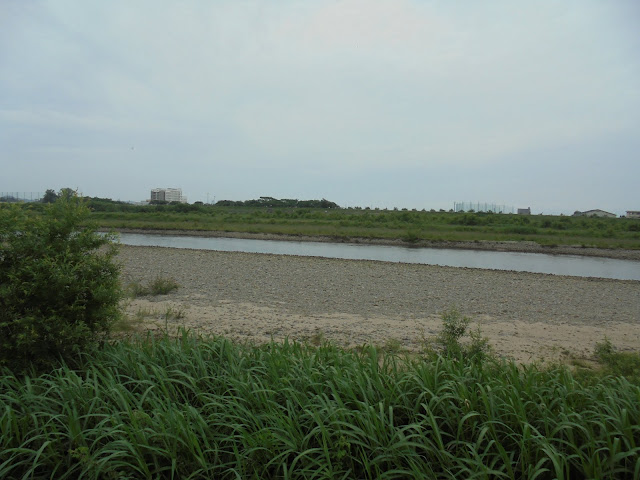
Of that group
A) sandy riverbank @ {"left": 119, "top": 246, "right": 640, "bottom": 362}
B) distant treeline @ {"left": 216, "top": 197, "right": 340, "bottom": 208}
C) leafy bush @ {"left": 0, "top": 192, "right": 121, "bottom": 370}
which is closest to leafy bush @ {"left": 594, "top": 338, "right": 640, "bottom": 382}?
sandy riverbank @ {"left": 119, "top": 246, "right": 640, "bottom": 362}

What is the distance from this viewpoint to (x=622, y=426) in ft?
10.4

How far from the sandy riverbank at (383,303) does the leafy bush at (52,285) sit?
0.66m

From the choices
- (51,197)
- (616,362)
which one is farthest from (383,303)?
(51,197)

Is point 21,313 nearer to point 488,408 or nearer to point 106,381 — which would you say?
point 106,381

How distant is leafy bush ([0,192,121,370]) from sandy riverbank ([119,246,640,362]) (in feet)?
2.17

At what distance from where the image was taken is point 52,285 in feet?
14.5

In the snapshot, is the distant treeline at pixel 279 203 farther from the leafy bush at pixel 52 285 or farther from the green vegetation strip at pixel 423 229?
the leafy bush at pixel 52 285

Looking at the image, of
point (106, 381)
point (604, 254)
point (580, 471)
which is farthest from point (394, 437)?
point (604, 254)

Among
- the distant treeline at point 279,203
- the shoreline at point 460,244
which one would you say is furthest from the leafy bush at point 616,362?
the distant treeline at point 279,203

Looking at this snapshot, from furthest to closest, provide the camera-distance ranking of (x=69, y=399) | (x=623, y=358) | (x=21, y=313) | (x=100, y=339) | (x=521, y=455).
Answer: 1. (x=623, y=358)
2. (x=100, y=339)
3. (x=21, y=313)
4. (x=69, y=399)
5. (x=521, y=455)

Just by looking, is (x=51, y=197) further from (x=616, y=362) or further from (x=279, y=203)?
(x=279, y=203)

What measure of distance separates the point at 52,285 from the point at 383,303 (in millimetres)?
8522

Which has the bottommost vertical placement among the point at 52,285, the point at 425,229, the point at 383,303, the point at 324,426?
the point at 383,303

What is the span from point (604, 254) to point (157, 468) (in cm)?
4184
